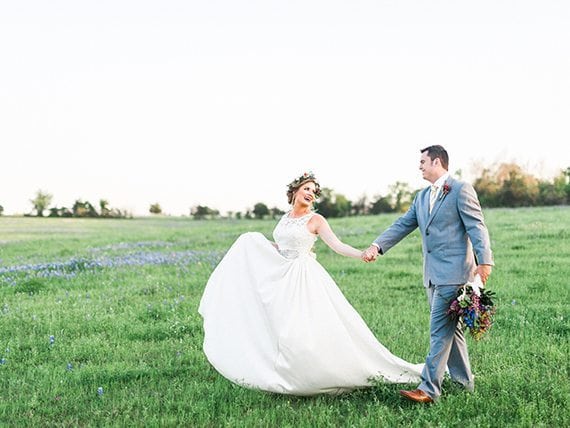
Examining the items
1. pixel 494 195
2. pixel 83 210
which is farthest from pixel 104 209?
pixel 494 195

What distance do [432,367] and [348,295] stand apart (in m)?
7.60

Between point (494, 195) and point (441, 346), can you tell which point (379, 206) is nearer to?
point (494, 195)

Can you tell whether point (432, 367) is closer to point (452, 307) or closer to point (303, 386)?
point (452, 307)

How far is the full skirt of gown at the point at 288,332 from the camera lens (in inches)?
308

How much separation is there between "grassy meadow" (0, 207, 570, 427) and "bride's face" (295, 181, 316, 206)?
2.59 metres

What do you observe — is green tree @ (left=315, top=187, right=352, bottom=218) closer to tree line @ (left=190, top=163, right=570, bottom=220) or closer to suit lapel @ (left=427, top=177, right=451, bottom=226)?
tree line @ (left=190, top=163, right=570, bottom=220)

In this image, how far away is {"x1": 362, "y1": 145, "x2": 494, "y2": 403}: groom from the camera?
7.57 m

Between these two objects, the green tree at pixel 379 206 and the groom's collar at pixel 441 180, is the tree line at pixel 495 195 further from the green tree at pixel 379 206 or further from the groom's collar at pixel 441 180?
the groom's collar at pixel 441 180

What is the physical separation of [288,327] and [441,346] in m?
1.86

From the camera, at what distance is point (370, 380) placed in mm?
8141

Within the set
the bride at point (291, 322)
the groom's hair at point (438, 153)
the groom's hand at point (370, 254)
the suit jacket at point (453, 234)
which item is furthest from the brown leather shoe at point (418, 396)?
the groom's hair at point (438, 153)

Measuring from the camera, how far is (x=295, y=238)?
8531 millimetres

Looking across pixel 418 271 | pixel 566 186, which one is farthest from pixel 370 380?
pixel 566 186

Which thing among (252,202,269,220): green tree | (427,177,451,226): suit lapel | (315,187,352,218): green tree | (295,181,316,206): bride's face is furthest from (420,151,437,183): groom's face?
(315,187,352,218): green tree
